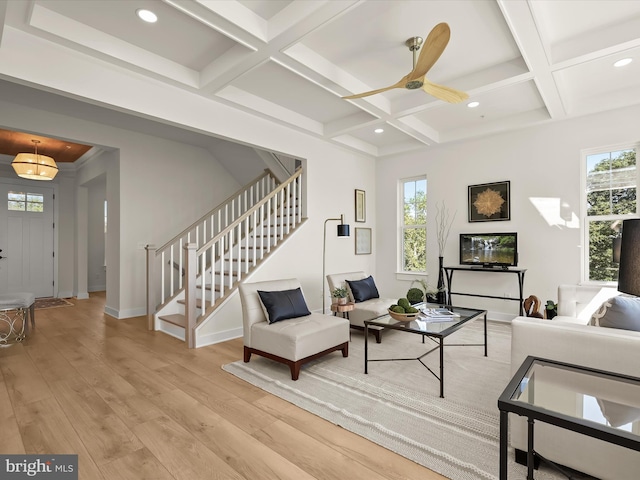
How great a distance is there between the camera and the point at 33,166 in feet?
17.8

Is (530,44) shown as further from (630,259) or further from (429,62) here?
(630,259)

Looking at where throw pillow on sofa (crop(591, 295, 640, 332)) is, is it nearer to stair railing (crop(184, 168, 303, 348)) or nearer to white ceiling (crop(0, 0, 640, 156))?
white ceiling (crop(0, 0, 640, 156))

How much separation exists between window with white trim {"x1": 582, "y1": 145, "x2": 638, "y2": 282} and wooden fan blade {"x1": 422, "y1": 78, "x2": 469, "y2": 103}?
2741 mm

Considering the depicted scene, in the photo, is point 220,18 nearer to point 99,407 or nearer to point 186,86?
point 186,86

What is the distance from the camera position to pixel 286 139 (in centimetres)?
512

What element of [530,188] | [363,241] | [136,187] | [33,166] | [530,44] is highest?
[530,44]

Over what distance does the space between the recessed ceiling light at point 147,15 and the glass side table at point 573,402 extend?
11.8 ft

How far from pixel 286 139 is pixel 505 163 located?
3540mm

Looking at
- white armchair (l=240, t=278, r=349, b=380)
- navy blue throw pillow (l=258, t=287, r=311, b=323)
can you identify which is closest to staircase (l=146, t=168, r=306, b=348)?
white armchair (l=240, t=278, r=349, b=380)

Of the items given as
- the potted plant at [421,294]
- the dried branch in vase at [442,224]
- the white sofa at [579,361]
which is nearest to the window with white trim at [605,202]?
the dried branch in vase at [442,224]

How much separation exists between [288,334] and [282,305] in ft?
1.48

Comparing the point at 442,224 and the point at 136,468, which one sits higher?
the point at 442,224

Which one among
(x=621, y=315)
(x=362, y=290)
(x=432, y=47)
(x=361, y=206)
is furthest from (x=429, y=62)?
(x=361, y=206)

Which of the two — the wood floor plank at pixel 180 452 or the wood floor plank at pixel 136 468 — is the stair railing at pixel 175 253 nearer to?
the wood floor plank at pixel 180 452
